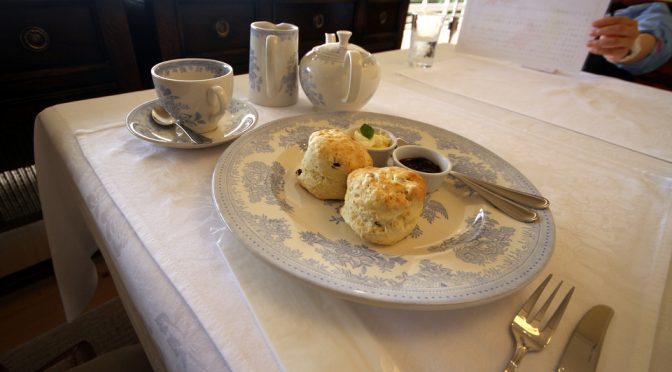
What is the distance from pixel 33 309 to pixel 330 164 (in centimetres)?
140

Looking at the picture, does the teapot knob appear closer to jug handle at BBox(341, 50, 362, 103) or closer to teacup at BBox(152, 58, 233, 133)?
jug handle at BBox(341, 50, 362, 103)

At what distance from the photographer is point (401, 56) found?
1.48m

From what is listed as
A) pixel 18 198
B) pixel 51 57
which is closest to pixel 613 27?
pixel 51 57

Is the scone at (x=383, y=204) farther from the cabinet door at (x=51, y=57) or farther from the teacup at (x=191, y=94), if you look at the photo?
the cabinet door at (x=51, y=57)

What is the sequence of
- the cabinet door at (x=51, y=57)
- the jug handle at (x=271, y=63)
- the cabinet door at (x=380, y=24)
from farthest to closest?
1. the cabinet door at (x=380, y=24)
2. the cabinet door at (x=51, y=57)
3. the jug handle at (x=271, y=63)

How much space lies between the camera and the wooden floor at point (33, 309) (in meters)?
1.19

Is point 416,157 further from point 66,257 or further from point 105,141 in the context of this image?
point 66,257

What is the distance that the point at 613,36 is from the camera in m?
1.27

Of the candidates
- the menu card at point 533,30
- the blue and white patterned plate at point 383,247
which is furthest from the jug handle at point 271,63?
the menu card at point 533,30

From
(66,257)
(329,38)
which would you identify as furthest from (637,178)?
(66,257)

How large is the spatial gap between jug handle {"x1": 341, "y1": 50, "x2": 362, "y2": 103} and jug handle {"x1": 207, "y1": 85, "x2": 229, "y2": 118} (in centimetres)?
30

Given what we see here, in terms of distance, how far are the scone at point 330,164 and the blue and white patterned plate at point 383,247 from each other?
0.02 m

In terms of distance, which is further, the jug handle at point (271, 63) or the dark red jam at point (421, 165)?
the jug handle at point (271, 63)

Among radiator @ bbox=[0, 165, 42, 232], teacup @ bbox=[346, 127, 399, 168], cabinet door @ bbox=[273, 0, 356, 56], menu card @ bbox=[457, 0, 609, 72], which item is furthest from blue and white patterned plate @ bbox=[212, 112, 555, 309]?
cabinet door @ bbox=[273, 0, 356, 56]
